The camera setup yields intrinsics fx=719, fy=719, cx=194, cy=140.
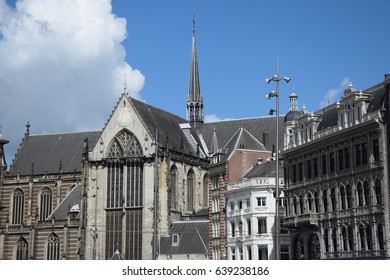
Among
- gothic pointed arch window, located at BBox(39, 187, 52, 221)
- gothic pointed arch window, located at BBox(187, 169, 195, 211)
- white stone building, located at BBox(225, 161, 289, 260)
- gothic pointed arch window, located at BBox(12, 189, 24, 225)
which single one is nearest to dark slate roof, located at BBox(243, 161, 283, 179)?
white stone building, located at BBox(225, 161, 289, 260)

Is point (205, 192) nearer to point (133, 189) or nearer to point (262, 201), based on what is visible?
point (133, 189)

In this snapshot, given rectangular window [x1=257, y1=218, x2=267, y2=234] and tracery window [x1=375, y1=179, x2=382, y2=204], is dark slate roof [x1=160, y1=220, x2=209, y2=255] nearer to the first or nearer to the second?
rectangular window [x1=257, y1=218, x2=267, y2=234]

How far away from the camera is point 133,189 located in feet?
279

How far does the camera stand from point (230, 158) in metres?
71.2

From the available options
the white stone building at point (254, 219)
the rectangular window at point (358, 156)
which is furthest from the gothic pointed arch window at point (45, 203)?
the rectangular window at point (358, 156)

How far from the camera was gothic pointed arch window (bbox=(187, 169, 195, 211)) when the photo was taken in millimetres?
88625

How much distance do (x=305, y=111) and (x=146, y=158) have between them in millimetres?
27767

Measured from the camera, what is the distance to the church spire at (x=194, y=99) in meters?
107

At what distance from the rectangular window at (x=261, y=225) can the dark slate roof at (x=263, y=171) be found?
4.05m

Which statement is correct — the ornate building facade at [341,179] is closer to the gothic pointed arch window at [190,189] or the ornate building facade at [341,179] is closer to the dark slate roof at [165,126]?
the gothic pointed arch window at [190,189]

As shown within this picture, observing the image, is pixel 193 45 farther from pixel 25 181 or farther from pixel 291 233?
pixel 291 233

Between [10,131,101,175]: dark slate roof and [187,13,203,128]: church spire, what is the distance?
14.2 metres

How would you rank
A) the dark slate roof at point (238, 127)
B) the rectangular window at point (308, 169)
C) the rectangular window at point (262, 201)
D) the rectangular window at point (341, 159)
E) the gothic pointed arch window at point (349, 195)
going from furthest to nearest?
the dark slate roof at point (238, 127) < the rectangular window at point (262, 201) < the rectangular window at point (308, 169) < the rectangular window at point (341, 159) < the gothic pointed arch window at point (349, 195)
